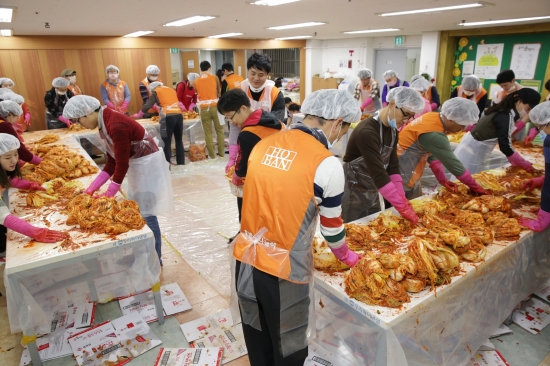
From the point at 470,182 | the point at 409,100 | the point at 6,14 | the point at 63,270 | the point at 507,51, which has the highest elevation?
the point at 6,14

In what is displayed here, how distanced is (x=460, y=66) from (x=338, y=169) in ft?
30.7

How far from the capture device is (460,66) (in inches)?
363

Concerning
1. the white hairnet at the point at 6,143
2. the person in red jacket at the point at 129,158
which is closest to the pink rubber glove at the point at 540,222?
the person in red jacket at the point at 129,158

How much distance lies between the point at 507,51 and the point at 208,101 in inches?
272

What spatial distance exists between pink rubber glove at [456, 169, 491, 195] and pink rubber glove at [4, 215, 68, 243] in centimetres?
294

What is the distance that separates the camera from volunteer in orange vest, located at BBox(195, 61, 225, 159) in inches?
264

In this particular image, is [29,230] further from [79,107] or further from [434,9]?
[434,9]

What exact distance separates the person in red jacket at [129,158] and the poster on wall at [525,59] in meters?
8.44

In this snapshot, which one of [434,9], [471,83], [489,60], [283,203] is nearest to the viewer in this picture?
[283,203]

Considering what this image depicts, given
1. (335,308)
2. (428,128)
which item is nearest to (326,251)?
(335,308)

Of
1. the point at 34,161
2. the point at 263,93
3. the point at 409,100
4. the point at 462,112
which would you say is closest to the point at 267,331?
the point at 409,100

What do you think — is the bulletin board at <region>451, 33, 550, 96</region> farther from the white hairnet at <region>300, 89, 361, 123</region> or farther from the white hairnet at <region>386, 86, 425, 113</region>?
the white hairnet at <region>300, 89, 361, 123</region>

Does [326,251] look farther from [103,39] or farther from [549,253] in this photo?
[103,39]

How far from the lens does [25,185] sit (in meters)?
3.20
